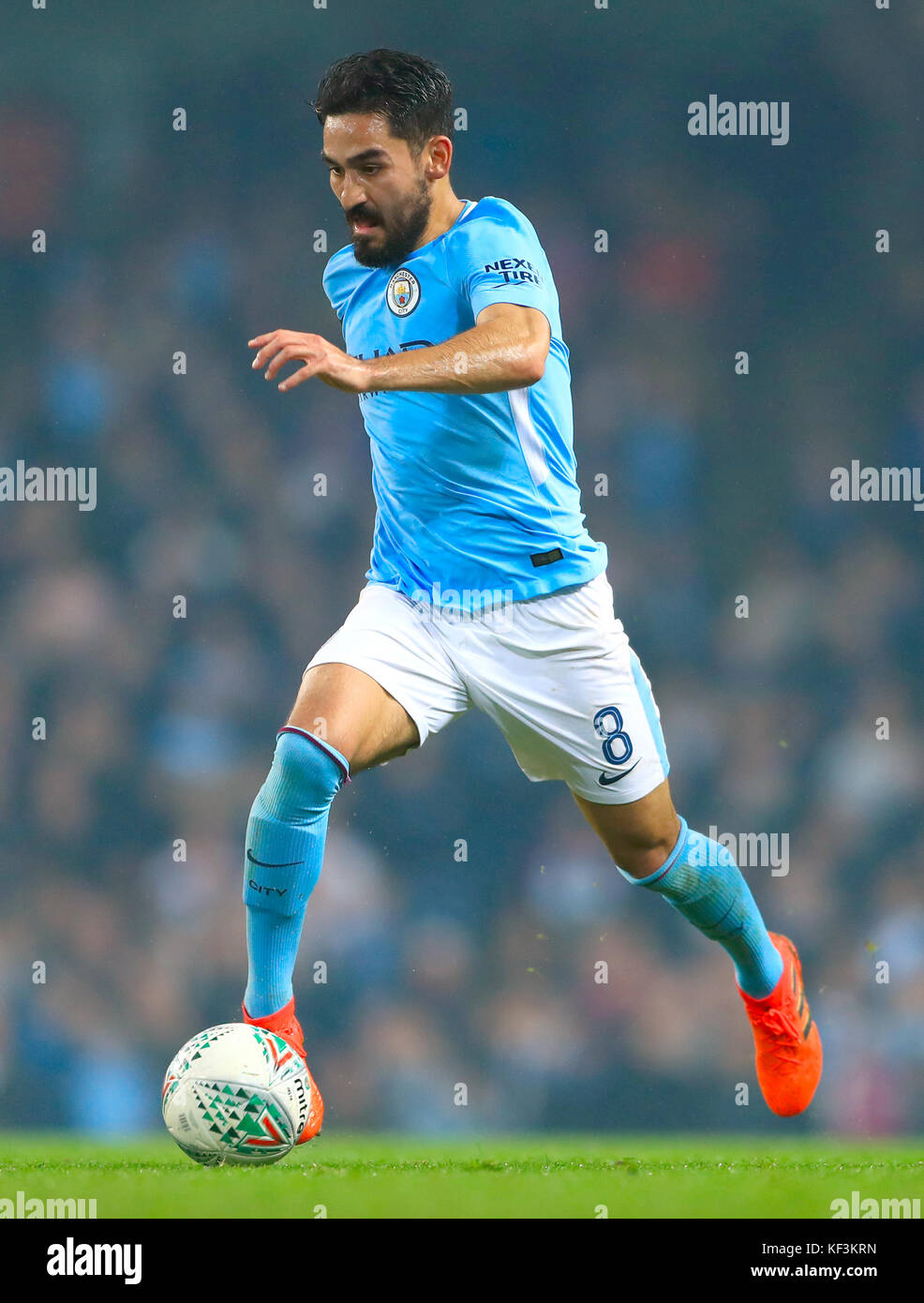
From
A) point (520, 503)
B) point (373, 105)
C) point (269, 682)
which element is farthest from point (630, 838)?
point (269, 682)

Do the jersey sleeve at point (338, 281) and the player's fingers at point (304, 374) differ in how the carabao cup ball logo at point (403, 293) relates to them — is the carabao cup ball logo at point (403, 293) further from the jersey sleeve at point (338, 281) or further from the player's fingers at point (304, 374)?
the player's fingers at point (304, 374)

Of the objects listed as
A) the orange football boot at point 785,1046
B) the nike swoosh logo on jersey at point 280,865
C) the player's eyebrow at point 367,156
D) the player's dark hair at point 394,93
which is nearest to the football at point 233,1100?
the nike swoosh logo on jersey at point 280,865

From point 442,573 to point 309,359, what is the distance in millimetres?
1061

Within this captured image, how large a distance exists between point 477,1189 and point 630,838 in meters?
1.18

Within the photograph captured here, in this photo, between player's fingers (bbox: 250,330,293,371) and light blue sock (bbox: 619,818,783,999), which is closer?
player's fingers (bbox: 250,330,293,371)

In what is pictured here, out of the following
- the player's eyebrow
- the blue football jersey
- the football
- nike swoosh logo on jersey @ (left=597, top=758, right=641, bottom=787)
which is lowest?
the football

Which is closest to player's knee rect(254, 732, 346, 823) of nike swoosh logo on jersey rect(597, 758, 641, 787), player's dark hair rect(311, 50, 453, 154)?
nike swoosh logo on jersey rect(597, 758, 641, 787)

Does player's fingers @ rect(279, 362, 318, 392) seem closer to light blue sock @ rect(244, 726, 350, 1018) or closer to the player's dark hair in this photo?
light blue sock @ rect(244, 726, 350, 1018)

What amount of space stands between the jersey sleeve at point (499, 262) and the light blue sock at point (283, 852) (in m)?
1.24

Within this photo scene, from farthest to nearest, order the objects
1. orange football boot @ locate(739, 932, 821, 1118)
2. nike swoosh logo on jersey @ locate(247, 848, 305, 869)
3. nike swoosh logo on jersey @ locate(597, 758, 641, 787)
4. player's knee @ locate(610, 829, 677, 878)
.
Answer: orange football boot @ locate(739, 932, 821, 1118), player's knee @ locate(610, 829, 677, 878), nike swoosh logo on jersey @ locate(597, 758, 641, 787), nike swoosh logo on jersey @ locate(247, 848, 305, 869)

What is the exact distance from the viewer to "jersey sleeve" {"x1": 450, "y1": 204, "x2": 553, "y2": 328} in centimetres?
393

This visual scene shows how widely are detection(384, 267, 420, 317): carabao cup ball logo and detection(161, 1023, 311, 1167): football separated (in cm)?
197

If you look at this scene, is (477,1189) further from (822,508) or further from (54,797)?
(822,508)

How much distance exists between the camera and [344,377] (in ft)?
11.0
